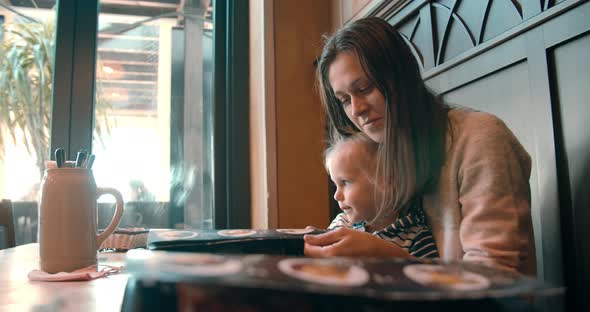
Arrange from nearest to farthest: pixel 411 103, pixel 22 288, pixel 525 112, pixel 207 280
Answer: pixel 207 280 < pixel 22 288 < pixel 411 103 < pixel 525 112

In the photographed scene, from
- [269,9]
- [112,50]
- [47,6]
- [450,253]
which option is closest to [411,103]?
[450,253]

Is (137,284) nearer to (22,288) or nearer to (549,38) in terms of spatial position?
(22,288)

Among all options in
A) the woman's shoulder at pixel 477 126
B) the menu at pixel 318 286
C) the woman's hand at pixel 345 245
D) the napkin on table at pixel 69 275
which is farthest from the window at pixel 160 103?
the menu at pixel 318 286

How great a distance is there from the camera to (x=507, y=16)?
947 mm

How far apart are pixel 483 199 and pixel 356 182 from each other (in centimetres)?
25

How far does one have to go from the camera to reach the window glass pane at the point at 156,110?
7.12 ft

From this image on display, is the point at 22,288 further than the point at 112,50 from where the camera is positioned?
No

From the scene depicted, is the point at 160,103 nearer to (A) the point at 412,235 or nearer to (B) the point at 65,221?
Answer: (B) the point at 65,221

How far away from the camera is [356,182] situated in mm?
843

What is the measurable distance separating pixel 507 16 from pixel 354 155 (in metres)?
0.45

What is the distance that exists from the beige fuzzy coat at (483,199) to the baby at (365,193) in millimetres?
29

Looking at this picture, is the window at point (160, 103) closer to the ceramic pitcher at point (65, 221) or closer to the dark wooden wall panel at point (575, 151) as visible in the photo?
the ceramic pitcher at point (65, 221)

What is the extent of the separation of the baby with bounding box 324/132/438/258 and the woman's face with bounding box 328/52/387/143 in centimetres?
4

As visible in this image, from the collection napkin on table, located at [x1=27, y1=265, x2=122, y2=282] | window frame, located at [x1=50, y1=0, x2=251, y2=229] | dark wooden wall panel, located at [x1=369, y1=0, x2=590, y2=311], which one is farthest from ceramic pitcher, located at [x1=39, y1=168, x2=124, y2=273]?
window frame, located at [x1=50, y1=0, x2=251, y2=229]
